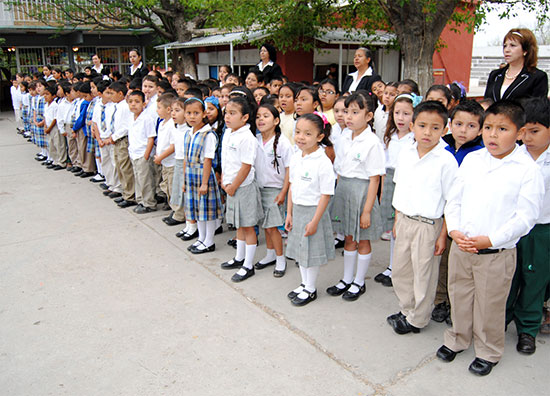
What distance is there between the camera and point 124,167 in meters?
5.67

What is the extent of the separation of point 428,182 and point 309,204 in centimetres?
83

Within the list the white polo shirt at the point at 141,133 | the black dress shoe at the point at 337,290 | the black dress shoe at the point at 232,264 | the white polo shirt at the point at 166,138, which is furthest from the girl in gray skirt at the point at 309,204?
A: the white polo shirt at the point at 141,133

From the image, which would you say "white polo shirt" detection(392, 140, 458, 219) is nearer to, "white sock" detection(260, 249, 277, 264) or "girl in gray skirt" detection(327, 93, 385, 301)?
"girl in gray skirt" detection(327, 93, 385, 301)

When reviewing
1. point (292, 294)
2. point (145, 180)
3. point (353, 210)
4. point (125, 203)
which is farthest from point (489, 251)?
point (125, 203)

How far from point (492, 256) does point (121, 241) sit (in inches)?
135

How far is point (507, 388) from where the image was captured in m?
2.37

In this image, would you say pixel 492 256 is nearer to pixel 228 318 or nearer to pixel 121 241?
pixel 228 318

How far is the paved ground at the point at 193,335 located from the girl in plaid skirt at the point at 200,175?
0.27 metres

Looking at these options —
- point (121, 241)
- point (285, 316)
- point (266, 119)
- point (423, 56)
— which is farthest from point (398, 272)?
point (423, 56)

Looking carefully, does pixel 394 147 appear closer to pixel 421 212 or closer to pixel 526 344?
pixel 421 212

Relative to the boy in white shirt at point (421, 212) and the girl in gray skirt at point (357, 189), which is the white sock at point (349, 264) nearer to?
the girl in gray skirt at point (357, 189)

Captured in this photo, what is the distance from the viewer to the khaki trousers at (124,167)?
566 cm

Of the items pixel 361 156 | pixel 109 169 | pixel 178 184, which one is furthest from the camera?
pixel 109 169

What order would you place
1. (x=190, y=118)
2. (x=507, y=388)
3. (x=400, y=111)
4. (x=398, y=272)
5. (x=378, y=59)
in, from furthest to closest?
(x=378, y=59) < (x=190, y=118) < (x=400, y=111) < (x=398, y=272) < (x=507, y=388)
